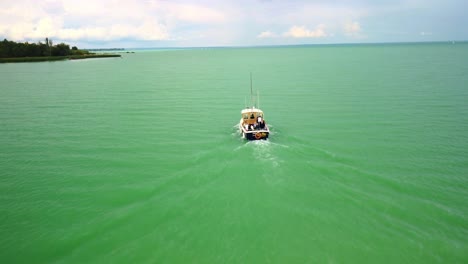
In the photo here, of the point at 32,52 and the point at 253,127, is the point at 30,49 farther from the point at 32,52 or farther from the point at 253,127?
the point at 253,127

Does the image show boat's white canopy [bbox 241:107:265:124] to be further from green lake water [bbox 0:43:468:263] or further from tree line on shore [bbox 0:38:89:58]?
tree line on shore [bbox 0:38:89:58]

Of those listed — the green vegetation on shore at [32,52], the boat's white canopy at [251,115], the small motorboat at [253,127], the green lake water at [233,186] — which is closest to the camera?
the green lake water at [233,186]

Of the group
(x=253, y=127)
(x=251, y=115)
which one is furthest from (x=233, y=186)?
(x=251, y=115)

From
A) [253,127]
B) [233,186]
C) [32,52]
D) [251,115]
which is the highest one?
[32,52]

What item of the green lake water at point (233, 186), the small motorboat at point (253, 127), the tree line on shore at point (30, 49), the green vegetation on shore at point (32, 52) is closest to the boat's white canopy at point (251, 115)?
the small motorboat at point (253, 127)

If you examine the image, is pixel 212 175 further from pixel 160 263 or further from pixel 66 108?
pixel 66 108

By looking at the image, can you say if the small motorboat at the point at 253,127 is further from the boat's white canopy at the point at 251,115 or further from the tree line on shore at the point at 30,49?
the tree line on shore at the point at 30,49

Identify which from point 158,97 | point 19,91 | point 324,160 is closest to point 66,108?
point 158,97
